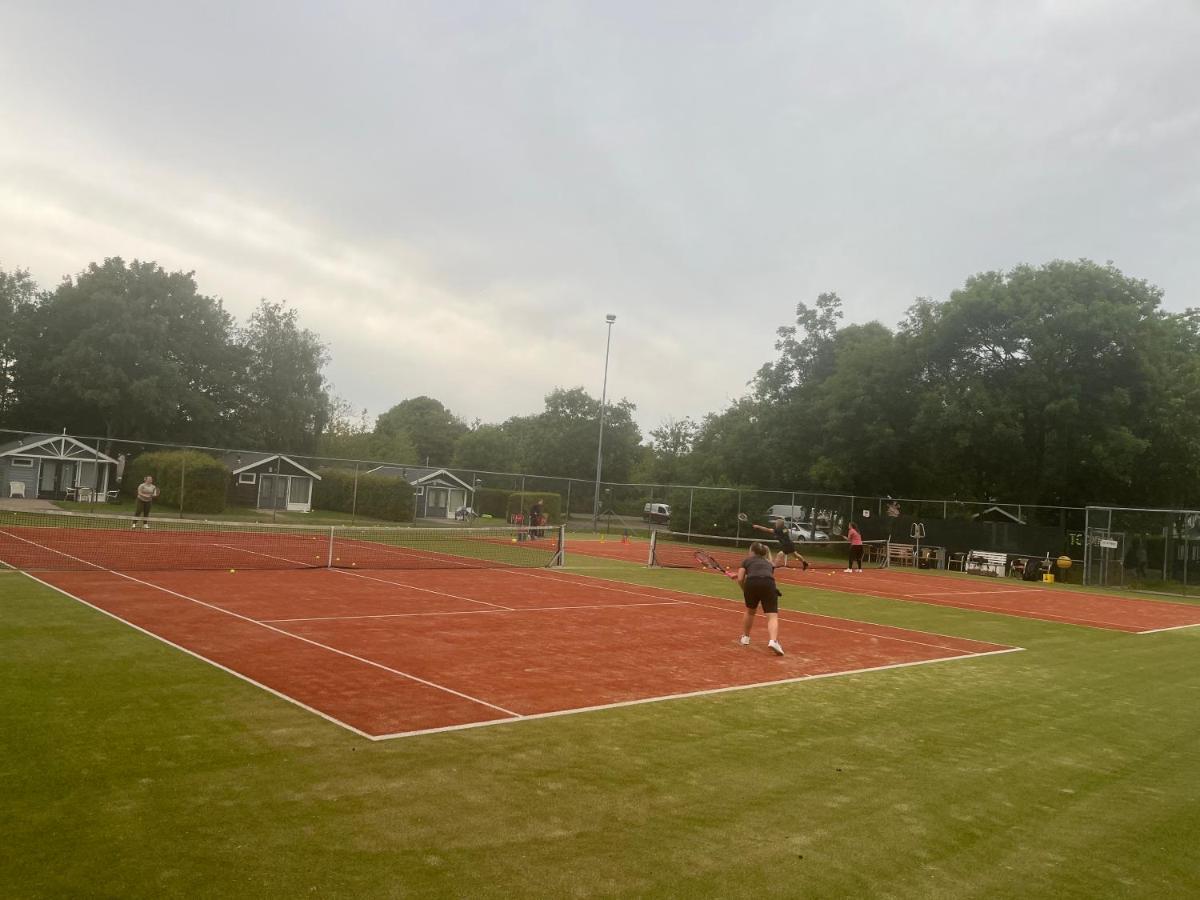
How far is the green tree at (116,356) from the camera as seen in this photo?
189 feet

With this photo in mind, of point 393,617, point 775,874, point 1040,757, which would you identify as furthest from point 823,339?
point 775,874

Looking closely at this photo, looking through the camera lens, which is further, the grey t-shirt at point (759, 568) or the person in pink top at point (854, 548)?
the person in pink top at point (854, 548)

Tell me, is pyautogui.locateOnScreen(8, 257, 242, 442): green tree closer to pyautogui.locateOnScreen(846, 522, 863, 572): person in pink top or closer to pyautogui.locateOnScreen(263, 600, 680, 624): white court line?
pyautogui.locateOnScreen(846, 522, 863, 572): person in pink top

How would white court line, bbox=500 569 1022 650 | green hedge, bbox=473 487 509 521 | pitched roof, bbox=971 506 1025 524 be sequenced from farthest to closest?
1. green hedge, bbox=473 487 509 521
2. pitched roof, bbox=971 506 1025 524
3. white court line, bbox=500 569 1022 650

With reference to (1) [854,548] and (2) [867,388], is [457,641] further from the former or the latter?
(2) [867,388]

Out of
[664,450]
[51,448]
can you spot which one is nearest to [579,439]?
[664,450]

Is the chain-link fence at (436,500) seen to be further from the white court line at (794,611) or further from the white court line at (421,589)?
the white court line at (794,611)

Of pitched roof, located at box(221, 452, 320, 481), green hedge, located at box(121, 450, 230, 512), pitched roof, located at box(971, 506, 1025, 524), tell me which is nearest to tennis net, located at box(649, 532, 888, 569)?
pitched roof, located at box(971, 506, 1025, 524)

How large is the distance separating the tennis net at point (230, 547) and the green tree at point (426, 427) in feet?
229

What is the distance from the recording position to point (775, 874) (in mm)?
4465

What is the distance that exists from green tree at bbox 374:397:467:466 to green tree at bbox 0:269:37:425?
40.9 meters

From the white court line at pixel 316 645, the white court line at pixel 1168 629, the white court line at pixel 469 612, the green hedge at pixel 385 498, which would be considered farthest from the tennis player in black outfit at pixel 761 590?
the green hedge at pixel 385 498

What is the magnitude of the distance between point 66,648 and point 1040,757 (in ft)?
30.8

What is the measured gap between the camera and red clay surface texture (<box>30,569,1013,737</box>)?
809 centimetres
